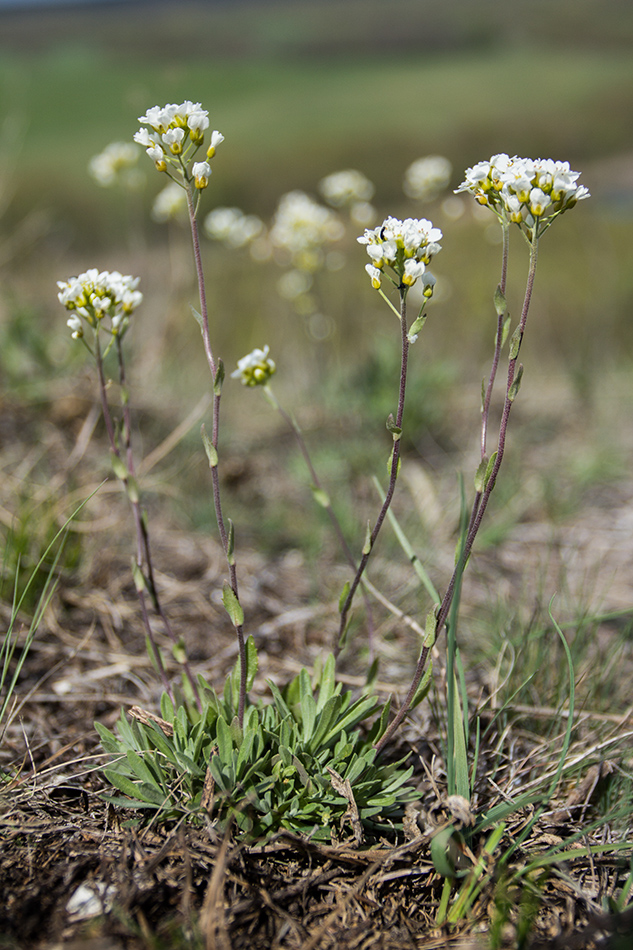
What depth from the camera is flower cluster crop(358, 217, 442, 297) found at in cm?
126

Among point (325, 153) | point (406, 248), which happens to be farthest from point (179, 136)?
point (325, 153)

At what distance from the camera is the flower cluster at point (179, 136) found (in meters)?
1.26

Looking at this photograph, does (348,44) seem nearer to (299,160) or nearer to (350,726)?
(299,160)

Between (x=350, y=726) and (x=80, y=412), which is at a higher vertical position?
(x=80, y=412)

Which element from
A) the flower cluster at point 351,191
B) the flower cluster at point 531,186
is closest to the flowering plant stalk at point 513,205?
the flower cluster at point 531,186

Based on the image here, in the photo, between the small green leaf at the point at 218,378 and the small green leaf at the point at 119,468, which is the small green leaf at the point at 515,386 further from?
the small green leaf at the point at 119,468

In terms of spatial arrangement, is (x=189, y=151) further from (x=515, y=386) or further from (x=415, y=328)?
(x=515, y=386)

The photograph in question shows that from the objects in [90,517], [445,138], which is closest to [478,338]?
[90,517]

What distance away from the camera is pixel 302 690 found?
162 centimetres

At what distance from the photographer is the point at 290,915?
129cm

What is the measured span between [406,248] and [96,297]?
2.38ft

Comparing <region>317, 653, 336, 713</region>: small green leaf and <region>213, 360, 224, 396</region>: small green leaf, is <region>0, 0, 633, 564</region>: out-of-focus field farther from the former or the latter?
<region>213, 360, 224, 396</region>: small green leaf

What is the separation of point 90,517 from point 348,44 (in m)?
38.3

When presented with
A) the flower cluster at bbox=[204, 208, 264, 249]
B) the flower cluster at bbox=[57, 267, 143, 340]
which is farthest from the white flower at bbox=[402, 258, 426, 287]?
the flower cluster at bbox=[204, 208, 264, 249]
